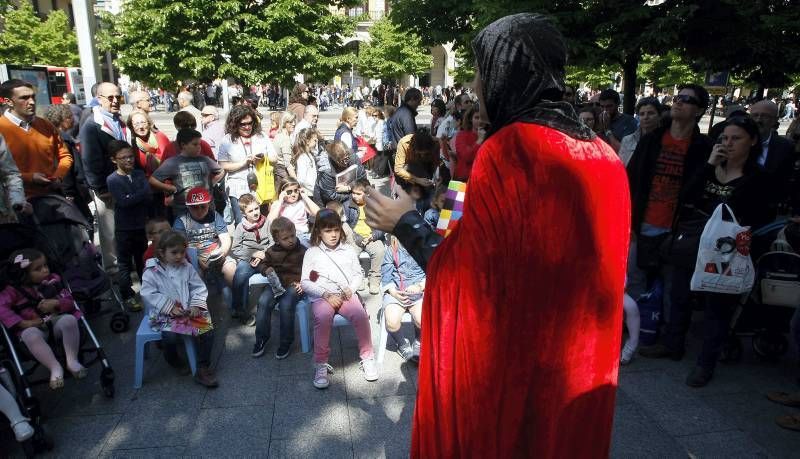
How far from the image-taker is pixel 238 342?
490 centimetres

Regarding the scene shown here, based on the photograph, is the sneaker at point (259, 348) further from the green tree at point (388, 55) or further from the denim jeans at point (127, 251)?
the green tree at point (388, 55)

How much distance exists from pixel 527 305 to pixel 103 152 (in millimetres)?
5598

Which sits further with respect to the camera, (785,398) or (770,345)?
(770,345)

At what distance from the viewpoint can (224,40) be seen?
54.1 ft

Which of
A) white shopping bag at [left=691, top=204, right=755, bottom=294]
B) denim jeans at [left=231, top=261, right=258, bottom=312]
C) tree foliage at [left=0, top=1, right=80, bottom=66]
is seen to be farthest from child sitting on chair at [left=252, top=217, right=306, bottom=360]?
tree foliage at [left=0, top=1, right=80, bottom=66]

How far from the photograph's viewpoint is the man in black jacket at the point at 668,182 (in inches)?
175

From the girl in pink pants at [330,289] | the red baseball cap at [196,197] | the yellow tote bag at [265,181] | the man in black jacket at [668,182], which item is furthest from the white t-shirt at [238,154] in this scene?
the man in black jacket at [668,182]

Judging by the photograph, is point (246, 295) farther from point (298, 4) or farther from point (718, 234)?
point (298, 4)

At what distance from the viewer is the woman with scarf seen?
19.8 ft

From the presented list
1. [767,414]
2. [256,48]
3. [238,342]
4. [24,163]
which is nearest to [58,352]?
[238,342]

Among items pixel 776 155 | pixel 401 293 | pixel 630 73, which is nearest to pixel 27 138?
pixel 401 293

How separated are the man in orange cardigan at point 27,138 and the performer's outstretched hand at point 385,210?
15.6ft

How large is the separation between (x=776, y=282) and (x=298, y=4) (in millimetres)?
15684

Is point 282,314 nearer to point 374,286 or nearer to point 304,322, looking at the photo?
point 304,322
